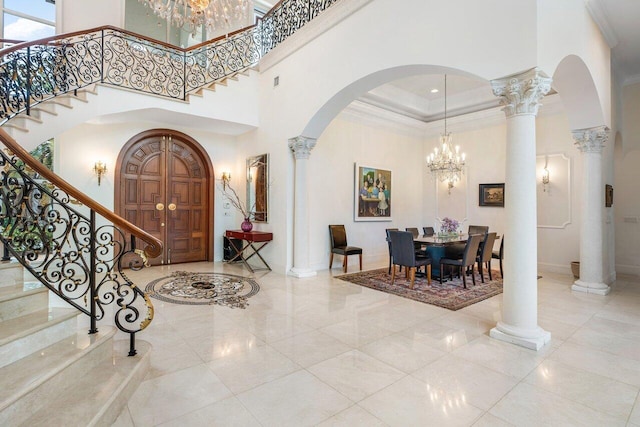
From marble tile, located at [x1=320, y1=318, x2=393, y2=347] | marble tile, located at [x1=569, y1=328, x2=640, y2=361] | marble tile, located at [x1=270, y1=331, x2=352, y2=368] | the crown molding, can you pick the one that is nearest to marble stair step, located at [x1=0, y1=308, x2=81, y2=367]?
marble tile, located at [x1=270, y1=331, x2=352, y2=368]

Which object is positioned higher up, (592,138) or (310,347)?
(592,138)

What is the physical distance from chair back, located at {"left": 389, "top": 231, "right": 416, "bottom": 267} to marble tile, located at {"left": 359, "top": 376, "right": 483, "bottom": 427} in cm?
298

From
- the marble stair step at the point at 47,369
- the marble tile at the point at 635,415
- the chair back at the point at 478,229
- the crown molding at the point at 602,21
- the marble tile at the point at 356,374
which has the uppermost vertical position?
the crown molding at the point at 602,21

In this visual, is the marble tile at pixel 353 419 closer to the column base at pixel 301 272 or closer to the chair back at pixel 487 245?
the column base at pixel 301 272

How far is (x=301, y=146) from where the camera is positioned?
599 centimetres

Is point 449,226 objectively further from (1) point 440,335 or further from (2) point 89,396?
(2) point 89,396

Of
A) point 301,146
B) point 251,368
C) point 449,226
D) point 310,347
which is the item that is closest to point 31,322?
point 251,368

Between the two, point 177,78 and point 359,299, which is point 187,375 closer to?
point 359,299

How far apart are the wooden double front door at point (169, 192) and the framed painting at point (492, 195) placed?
22.1 feet

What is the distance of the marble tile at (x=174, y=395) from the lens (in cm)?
202

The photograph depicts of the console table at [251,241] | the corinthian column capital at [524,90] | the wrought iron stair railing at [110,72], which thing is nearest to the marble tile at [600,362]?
the corinthian column capital at [524,90]

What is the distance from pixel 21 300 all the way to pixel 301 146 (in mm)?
4531

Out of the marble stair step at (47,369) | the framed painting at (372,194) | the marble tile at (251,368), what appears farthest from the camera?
the framed painting at (372,194)

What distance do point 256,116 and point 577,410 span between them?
668cm
